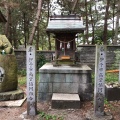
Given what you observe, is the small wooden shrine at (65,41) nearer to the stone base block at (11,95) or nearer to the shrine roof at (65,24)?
the shrine roof at (65,24)

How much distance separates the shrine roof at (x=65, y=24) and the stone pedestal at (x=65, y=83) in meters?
1.84

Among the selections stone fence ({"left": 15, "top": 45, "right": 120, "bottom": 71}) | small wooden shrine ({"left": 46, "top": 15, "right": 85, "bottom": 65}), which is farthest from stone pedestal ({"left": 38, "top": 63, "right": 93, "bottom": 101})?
stone fence ({"left": 15, "top": 45, "right": 120, "bottom": 71})

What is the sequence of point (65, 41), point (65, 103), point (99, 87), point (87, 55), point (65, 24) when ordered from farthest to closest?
point (87, 55) < point (65, 41) < point (65, 24) < point (65, 103) < point (99, 87)

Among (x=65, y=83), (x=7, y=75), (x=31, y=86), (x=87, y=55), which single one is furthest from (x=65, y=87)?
(x=87, y=55)

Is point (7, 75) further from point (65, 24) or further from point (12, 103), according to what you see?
point (65, 24)

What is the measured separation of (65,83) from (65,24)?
2687mm

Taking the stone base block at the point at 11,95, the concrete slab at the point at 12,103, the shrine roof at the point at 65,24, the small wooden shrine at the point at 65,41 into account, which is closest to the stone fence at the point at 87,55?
the small wooden shrine at the point at 65,41

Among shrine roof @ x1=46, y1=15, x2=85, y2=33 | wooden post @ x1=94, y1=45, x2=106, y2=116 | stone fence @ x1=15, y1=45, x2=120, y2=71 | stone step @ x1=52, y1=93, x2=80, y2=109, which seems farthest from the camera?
stone fence @ x1=15, y1=45, x2=120, y2=71

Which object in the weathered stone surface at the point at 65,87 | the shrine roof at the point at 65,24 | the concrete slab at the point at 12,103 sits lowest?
the concrete slab at the point at 12,103

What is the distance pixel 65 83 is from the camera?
5.83 meters

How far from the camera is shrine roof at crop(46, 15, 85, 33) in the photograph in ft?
22.2

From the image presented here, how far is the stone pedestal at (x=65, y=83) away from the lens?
5.77 meters

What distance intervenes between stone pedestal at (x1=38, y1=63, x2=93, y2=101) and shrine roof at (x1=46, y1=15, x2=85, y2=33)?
1836mm

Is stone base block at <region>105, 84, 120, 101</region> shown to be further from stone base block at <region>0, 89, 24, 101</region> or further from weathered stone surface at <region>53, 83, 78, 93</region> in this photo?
stone base block at <region>0, 89, 24, 101</region>
